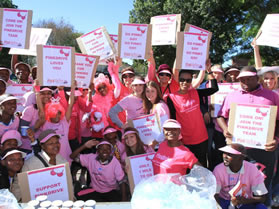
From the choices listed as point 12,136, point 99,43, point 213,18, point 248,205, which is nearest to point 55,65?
point 12,136

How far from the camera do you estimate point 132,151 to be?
12.8 feet

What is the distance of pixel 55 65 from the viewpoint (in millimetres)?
3721

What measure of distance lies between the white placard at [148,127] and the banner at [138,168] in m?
0.51

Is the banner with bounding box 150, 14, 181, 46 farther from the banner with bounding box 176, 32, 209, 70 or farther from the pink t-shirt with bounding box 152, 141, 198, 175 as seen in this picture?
the pink t-shirt with bounding box 152, 141, 198, 175

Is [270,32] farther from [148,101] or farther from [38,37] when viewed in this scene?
[38,37]

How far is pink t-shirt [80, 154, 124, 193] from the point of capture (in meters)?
3.72

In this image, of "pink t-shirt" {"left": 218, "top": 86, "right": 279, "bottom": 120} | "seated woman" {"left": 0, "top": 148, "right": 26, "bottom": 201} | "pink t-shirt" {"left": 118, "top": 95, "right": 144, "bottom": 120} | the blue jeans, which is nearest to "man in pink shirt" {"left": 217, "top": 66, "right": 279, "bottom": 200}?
"pink t-shirt" {"left": 218, "top": 86, "right": 279, "bottom": 120}

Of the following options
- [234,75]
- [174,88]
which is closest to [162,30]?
[174,88]

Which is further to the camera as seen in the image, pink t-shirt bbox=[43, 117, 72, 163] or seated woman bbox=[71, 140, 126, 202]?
pink t-shirt bbox=[43, 117, 72, 163]

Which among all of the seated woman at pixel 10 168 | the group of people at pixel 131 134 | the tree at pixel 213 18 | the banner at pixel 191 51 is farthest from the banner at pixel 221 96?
the tree at pixel 213 18

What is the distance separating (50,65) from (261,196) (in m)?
3.38

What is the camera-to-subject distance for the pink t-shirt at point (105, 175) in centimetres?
372

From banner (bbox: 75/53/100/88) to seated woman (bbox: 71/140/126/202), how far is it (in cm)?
120

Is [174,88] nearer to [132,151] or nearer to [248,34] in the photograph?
[132,151]
